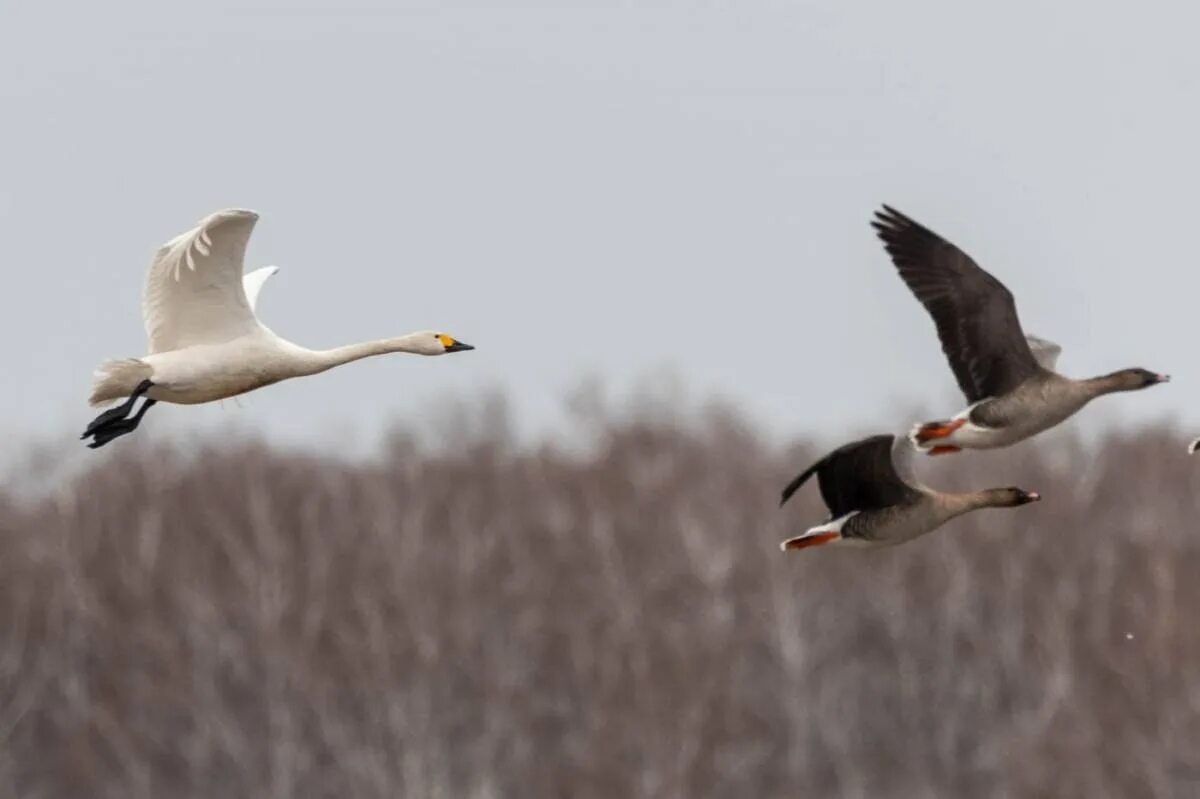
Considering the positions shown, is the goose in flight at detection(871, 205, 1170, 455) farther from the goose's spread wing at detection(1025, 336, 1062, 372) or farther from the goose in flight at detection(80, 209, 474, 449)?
the goose in flight at detection(80, 209, 474, 449)

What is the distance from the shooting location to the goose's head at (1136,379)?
20531mm

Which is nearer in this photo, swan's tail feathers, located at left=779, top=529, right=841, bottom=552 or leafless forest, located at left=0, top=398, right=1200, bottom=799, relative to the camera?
swan's tail feathers, located at left=779, top=529, right=841, bottom=552

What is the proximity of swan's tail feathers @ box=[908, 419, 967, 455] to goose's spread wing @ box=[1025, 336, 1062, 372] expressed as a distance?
103 centimetres

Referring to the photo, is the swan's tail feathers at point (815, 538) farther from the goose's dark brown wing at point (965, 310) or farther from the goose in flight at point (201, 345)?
the goose in flight at point (201, 345)

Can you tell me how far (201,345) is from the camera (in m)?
20.0

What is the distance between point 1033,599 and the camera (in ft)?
173

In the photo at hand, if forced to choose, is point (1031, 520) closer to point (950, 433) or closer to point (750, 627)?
point (750, 627)

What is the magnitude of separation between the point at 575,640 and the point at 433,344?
31335 mm

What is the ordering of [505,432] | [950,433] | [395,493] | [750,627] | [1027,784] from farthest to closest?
[505,432], [395,493], [750,627], [1027,784], [950,433]

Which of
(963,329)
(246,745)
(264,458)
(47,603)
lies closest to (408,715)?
(246,745)

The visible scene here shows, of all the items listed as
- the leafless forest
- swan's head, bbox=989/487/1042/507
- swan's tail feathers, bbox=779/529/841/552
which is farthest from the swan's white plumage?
the leafless forest

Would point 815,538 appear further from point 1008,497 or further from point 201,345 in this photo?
point 201,345

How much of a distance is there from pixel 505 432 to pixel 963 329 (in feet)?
140

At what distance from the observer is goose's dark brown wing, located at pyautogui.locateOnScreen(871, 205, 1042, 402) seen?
805 inches
